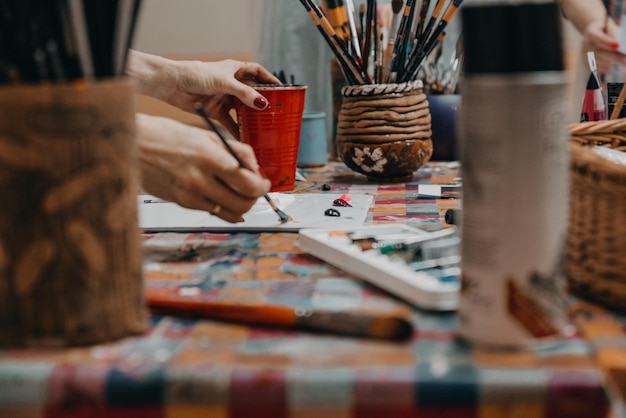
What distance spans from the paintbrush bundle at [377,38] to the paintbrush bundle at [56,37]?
0.76 m

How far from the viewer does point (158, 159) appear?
755mm

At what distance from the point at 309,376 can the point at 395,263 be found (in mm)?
212

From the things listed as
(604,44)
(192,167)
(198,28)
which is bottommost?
(192,167)

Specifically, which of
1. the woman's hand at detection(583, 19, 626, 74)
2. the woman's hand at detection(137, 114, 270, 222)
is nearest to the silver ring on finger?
the woman's hand at detection(137, 114, 270, 222)

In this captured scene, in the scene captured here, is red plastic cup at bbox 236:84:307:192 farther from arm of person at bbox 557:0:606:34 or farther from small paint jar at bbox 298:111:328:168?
arm of person at bbox 557:0:606:34

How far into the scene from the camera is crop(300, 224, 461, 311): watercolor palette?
604 millimetres

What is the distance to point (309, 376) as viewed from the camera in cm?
48

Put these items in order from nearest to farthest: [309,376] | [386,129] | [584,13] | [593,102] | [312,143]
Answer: [309,376] → [584,13] → [593,102] → [386,129] → [312,143]

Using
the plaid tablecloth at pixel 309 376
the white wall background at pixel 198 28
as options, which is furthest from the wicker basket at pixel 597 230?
the white wall background at pixel 198 28

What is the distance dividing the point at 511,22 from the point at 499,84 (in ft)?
0.13

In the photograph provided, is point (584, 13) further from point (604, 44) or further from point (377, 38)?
point (377, 38)

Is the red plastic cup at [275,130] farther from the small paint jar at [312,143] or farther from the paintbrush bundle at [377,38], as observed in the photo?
the small paint jar at [312,143]

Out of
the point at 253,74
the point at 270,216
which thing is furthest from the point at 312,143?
the point at 270,216

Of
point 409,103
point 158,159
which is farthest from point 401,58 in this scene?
point 158,159
